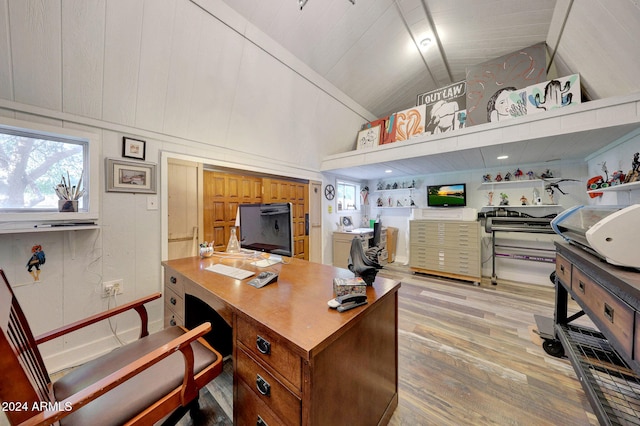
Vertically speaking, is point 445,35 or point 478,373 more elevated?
point 445,35

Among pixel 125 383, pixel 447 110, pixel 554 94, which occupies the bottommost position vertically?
pixel 125 383

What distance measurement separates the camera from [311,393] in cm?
77

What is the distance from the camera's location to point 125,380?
77 centimetres

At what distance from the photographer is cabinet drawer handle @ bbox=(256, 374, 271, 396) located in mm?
900

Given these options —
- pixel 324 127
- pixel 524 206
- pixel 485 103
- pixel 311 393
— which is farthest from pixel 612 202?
pixel 311 393

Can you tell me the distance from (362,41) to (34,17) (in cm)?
315

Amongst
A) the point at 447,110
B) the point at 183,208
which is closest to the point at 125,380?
the point at 183,208

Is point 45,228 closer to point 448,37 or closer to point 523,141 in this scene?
point 523,141

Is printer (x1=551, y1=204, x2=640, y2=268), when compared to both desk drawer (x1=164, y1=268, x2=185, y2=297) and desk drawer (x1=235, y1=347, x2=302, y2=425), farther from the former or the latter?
desk drawer (x1=164, y1=268, x2=185, y2=297)

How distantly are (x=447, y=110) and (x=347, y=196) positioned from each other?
260cm

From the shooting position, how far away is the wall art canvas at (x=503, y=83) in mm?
2889

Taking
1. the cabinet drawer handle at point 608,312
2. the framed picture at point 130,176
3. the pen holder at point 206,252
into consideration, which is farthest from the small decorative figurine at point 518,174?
the framed picture at point 130,176

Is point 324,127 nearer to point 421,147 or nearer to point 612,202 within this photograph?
point 421,147

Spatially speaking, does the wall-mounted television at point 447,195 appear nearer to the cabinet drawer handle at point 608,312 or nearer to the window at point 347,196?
the window at point 347,196
